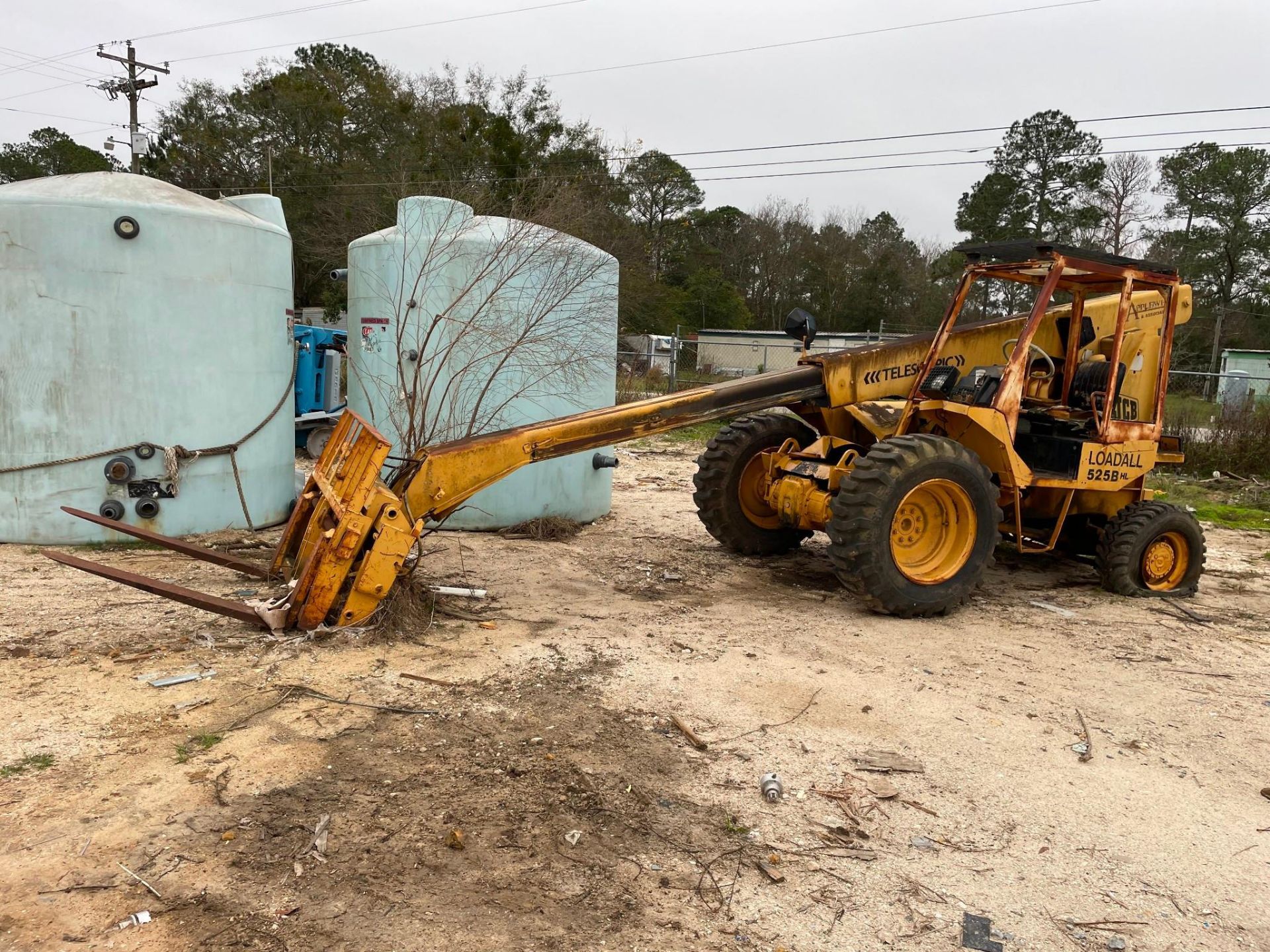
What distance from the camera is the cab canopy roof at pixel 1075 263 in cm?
623

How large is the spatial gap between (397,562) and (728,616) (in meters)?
2.26

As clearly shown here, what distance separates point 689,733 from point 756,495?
3.86m

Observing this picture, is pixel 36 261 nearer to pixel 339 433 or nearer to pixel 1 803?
pixel 339 433

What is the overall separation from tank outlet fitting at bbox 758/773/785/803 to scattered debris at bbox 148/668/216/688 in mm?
2728

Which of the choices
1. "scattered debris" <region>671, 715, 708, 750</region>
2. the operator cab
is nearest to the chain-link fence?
the operator cab

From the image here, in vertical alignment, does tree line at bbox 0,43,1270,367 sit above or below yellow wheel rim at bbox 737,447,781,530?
above

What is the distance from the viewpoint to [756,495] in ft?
25.5

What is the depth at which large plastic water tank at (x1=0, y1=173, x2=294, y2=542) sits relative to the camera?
6.95 metres

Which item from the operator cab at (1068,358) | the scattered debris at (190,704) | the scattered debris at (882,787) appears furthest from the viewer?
the operator cab at (1068,358)

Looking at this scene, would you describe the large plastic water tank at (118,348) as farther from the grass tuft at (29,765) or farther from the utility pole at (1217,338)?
the utility pole at (1217,338)

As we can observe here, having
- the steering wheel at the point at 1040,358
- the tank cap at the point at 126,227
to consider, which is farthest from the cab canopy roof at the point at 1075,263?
the tank cap at the point at 126,227

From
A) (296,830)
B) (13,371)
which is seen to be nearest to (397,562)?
(296,830)

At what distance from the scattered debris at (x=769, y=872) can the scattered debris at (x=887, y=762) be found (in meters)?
0.94

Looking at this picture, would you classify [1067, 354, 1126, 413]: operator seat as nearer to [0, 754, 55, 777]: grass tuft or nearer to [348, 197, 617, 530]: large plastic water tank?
[348, 197, 617, 530]: large plastic water tank
